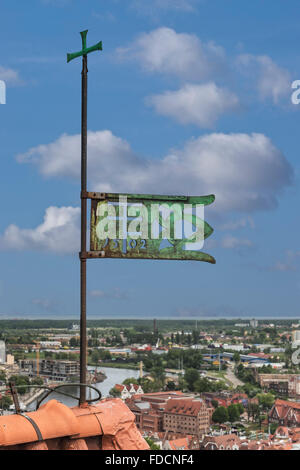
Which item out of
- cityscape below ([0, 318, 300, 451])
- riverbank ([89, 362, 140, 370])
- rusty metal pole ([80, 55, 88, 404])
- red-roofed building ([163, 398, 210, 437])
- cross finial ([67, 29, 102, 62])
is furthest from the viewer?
riverbank ([89, 362, 140, 370])

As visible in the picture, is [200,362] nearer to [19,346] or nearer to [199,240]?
[19,346]

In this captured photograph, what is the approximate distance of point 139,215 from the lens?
12.7 ft

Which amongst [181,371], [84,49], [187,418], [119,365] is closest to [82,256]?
[84,49]

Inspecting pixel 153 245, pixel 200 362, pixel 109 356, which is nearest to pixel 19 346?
pixel 109 356

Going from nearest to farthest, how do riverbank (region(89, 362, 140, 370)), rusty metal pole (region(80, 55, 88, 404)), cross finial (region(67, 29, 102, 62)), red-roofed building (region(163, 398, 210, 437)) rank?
rusty metal pole (region(80, 55, 88, 404)) < cross finial (region(67, 29, 102, 62)) < red-roofed building (region(163, 398, 210, 437)) < riverbank (region(89, 362, 140, 370))

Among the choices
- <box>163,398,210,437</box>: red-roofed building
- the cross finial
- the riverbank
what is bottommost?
<box>163,398,210,437</box>: red-roofed building

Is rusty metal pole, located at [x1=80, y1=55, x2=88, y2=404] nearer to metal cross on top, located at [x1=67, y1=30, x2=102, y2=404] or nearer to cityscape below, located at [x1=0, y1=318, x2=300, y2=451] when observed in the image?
metal cross on top, located at [x1=67, y1=30, x2=102, y2=404]

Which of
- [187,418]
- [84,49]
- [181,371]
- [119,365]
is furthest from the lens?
[181,371]

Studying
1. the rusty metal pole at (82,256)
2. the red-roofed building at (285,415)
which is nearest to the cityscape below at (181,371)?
the red-roofed building at (285,415)

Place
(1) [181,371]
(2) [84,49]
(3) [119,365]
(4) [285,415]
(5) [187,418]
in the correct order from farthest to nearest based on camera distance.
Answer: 1. (1) [181,371]
2. (3) [119,365]
3. (4) [285,415]
4. (5) [187,418]
5. (2) [84,49]

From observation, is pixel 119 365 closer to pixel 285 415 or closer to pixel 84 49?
pixel 285 415

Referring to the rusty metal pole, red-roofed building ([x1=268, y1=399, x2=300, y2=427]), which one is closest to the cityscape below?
red-roofed building ([x1=268, y1=399, x2=300, y2=427])
